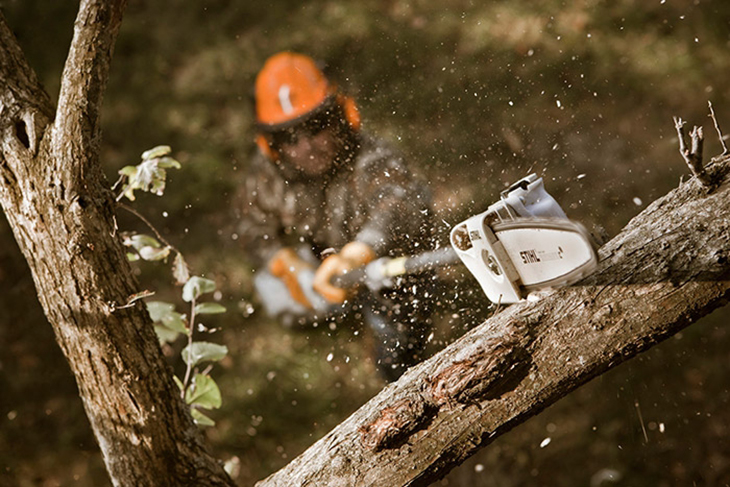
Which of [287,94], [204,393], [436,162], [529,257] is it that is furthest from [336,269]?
[529,257]

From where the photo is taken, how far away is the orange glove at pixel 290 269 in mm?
3006

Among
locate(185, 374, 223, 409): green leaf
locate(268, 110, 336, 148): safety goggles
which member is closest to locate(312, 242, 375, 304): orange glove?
locate(268, 110, 336, 148): safety goggles

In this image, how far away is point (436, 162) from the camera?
281 cm

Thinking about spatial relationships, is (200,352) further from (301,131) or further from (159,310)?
(301,131)

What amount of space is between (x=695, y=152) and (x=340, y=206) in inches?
82.2

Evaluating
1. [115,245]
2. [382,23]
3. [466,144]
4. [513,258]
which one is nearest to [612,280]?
[513,258]

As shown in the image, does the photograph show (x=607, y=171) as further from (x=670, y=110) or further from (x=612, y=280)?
(x=612, y=280)

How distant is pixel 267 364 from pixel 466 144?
147cm

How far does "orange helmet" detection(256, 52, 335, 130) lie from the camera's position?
10.2 ft

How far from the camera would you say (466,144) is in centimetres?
281

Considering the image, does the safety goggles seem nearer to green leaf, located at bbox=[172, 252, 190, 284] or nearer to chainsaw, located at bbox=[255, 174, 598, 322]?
green leaf, located at bbox=[172, 252, 190, 284]

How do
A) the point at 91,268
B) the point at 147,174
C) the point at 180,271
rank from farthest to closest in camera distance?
the point at 180,271, the point at 147,174, the point at 91,268

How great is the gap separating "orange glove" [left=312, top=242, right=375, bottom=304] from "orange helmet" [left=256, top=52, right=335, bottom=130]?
765mm

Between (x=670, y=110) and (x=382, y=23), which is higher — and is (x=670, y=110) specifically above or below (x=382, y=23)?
below
